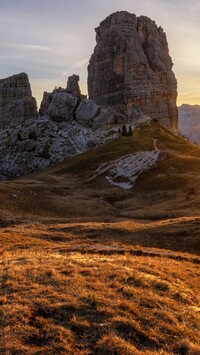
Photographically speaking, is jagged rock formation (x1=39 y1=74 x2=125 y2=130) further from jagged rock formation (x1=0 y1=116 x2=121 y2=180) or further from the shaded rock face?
the shaded rock face

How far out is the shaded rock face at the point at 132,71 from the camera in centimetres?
17212

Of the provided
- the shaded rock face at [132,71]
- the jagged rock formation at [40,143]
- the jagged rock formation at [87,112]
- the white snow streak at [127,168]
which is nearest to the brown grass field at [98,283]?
the white snow streak at [127,168]

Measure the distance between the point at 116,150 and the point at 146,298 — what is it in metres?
90.3

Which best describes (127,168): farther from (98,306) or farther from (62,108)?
(62,108)

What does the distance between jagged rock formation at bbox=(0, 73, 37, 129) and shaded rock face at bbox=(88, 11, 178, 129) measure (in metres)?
28.8

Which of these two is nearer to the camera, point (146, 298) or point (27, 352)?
point (27, 352)

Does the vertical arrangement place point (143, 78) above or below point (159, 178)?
above

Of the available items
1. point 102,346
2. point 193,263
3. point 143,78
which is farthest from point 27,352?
point 143,78

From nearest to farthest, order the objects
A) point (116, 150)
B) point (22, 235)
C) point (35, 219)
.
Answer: point (22, 235)
point (35, 219)
point (116, 150)

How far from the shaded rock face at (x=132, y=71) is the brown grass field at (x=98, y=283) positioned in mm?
121543

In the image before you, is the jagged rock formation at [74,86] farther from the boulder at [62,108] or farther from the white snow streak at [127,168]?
the white snow streak at [127,168]

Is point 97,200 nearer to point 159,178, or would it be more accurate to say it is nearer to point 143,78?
point 159,178

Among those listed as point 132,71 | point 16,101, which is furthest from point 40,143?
point 132,71

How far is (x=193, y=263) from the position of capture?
95.0 ft
